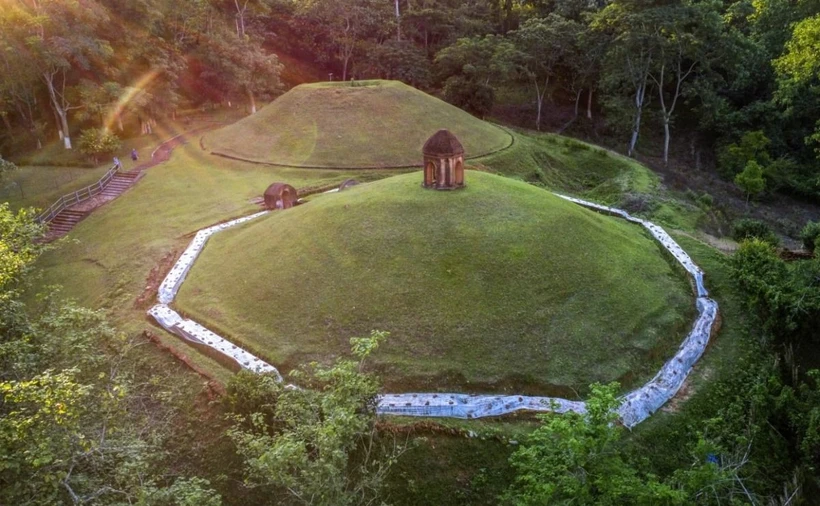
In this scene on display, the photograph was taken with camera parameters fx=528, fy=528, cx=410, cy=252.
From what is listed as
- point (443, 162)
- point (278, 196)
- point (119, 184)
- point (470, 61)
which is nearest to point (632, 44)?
A: point (470, 61)

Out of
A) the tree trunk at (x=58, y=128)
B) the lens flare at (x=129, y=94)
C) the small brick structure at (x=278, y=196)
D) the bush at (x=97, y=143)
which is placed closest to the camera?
the small brick structure at (x=278, y=196)

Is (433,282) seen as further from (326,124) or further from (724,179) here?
(724,179)

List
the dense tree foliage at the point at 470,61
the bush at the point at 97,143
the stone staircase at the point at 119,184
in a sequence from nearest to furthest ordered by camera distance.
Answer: the stone staircase at the point at 119,184, the dense tree foliage at the point at 470,61, the bush at the point at 97,143

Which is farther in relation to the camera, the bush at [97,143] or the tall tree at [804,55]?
the bush at [97,143]

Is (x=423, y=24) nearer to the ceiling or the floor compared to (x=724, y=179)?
nearer to the ceiling

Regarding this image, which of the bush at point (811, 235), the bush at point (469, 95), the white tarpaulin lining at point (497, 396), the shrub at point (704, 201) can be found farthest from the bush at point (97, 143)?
the bush at point (811, 235)

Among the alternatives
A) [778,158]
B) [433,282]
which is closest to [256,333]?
[433,282]

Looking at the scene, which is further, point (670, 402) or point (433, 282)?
point (433, 282)

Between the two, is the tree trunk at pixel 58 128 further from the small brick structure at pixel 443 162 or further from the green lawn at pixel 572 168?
the small brick structure at pixel 443 162
